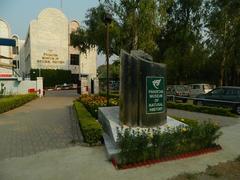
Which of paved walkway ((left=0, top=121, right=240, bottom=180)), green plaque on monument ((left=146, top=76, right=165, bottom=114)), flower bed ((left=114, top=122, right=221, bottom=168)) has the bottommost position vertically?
paved walkway ((left=0, top=121, right=240, bottom=180))

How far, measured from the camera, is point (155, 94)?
893 centimetres

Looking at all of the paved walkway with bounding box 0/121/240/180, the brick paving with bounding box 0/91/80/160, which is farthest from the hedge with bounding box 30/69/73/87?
the paved walkway with bounding box 0/121/240/180

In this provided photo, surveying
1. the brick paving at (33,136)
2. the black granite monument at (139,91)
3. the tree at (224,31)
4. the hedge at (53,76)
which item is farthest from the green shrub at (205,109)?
the hedge at (53,76)

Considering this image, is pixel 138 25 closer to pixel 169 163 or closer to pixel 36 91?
pixel 36 91

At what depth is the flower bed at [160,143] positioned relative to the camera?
6938 mm

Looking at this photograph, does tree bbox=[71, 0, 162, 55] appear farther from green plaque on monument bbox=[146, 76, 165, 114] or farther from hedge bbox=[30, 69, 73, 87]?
hedge bbox=[30, 69, 73, 87]

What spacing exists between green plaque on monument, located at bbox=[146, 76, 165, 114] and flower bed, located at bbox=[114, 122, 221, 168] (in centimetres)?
125

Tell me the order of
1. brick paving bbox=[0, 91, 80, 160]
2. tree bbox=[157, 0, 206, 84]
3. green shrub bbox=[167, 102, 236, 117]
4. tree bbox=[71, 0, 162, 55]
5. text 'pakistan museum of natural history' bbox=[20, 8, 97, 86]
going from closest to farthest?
brick paving bbox=[0, 91, 80, 160], green shrub bbox=[167, 102, 236, 117], tree bbox=[71, 0, 162, 55], tree bbox=[157, 0, 206, 84], text 'pakistan museum of natural history' bbox=[20, 8, 97, 86]

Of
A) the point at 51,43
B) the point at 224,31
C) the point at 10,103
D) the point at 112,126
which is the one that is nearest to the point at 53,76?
the point at 51,43

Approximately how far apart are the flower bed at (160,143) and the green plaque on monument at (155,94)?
1.25m

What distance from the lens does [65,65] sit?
2378 inches

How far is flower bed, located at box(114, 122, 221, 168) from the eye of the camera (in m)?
6.94

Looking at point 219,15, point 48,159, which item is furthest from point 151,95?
point 219,15

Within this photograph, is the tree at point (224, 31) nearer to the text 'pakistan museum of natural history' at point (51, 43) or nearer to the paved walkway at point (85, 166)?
the paved walkway at point (85, 166)
